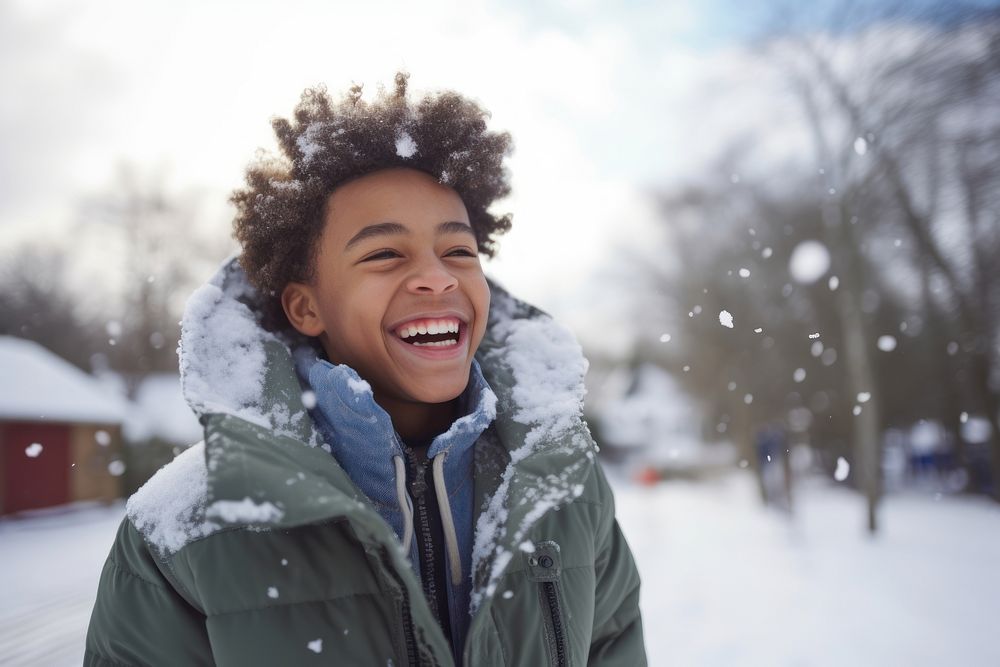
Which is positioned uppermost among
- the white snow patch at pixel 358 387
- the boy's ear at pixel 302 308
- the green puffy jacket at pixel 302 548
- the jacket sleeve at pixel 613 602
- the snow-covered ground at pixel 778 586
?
the boy's ear at pixel 302 308

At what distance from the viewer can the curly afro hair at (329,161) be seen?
1726 millimetres

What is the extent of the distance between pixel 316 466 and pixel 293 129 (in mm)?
1022

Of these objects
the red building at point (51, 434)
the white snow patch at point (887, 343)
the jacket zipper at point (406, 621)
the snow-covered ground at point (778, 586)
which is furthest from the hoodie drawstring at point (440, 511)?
the white snow patch at point (887, 343)

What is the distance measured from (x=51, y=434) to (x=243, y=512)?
58.7ft

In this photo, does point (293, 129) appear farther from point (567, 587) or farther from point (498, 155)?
point (567, 587)

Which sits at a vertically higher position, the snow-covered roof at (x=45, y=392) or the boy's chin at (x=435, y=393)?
the snow-covered roof at (x=45, y=392)

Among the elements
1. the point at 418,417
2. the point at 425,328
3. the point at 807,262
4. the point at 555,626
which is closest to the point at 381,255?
the point at 425,328

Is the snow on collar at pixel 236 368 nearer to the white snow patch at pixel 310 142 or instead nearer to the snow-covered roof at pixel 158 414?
the white snow patch at pixel 310 142

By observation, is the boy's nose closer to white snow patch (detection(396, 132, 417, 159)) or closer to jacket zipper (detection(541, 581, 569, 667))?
white snow patch (detection(396, 132, 417, 159))

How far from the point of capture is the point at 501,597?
1362mm

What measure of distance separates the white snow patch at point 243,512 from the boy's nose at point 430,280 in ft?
2.06

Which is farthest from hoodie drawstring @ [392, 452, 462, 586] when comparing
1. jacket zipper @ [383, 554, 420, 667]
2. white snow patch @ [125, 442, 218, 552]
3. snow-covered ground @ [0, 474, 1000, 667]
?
snow-covered ground @ [0, 474, 1000, 667]

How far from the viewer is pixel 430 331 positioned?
1610 mm

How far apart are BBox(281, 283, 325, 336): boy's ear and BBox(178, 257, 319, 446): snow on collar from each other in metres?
0.16
